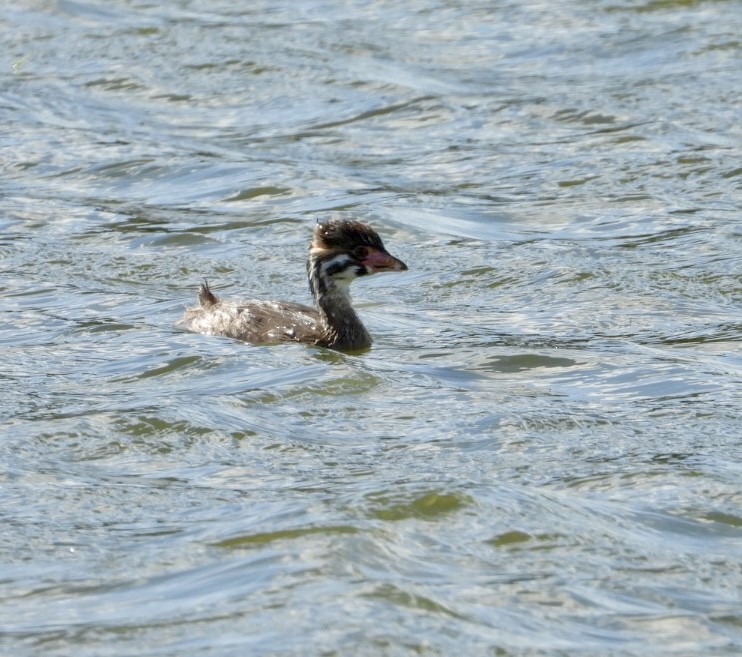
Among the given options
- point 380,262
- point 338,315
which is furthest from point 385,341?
point 380,262

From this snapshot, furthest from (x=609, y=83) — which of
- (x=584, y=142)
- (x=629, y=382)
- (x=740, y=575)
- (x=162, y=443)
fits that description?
(x=740, y=575)

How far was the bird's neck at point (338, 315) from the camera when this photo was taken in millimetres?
11703

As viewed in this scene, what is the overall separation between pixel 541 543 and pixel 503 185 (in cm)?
825

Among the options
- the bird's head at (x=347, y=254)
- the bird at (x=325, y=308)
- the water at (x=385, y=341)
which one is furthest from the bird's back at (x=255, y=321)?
the bird's head at (x=347, y=254)

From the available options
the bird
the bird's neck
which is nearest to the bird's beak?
the bird

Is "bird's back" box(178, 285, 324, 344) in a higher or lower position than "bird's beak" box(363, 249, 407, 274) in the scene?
lower

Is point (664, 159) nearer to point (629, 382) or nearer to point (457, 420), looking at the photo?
point (629, 382)

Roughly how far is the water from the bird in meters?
0.16

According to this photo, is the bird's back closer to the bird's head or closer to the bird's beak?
the bird's head

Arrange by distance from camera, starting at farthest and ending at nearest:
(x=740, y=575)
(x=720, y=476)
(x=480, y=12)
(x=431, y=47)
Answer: (x=480, y=12) < (x=431, y=47) < (x=720, y=476) < (x=740, y=575)

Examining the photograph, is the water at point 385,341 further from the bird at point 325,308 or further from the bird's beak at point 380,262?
the bird's beak at point 380,262

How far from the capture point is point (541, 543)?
318 inches

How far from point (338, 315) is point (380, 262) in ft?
1.40

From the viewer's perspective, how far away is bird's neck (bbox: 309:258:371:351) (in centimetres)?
1170
